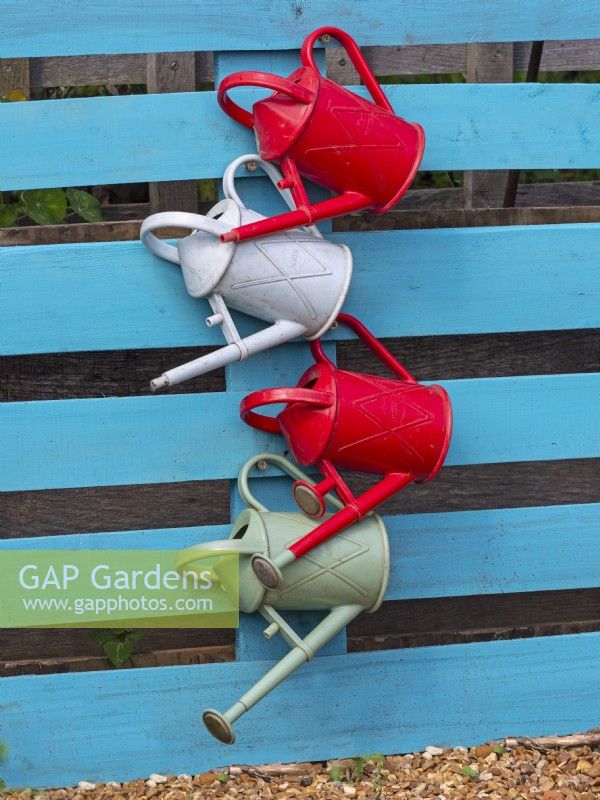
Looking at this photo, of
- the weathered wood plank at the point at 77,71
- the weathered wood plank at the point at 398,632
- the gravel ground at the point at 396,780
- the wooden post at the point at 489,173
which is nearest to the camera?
the gravel ground at the point at 396,780

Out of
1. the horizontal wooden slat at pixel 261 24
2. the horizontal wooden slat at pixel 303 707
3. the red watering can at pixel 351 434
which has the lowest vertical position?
the horizontal wooden slat at pixel 303 707

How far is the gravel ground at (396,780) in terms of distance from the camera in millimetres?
1727

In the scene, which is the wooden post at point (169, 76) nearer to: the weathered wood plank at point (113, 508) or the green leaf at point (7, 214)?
the green leaf at point (7, 214)

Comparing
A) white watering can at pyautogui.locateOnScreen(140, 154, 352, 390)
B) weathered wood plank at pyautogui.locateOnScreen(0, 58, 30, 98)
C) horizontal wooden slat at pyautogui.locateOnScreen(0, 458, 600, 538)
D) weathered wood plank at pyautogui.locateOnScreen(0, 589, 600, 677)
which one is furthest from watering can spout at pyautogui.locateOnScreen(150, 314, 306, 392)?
weathered wood plank at pyautogui.locateOnScreen(0, 58, 30, 98)

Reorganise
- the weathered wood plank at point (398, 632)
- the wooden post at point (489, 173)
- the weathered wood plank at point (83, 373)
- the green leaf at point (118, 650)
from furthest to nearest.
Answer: the wooden post at point (489, 173)
the weathered wood plank at point (398, 632)
the weathered wood plank at point (83, 373)
the green leaf at point (118, 650)

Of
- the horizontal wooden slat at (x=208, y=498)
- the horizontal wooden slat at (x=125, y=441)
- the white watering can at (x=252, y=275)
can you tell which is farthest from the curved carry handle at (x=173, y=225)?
the horizontal wooden slat at (x=208, y=498)

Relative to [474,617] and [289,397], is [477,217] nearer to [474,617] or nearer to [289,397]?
[289,397]

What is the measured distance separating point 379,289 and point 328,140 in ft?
0.90

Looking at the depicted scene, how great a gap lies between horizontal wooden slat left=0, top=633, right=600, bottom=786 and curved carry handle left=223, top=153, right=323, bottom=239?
28.4 inches

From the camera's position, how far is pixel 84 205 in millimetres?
1890

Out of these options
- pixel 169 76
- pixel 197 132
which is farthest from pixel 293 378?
pixel 169 76

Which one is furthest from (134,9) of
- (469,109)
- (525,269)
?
(525,269)

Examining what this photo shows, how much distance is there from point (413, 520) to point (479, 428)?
0.60 feet

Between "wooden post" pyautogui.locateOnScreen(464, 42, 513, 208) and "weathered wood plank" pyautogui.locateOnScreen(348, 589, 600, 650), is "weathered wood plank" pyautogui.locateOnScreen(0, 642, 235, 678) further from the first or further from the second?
"wooden post" pyautogui.locateOnScreen(464, 42, 513, 208)
